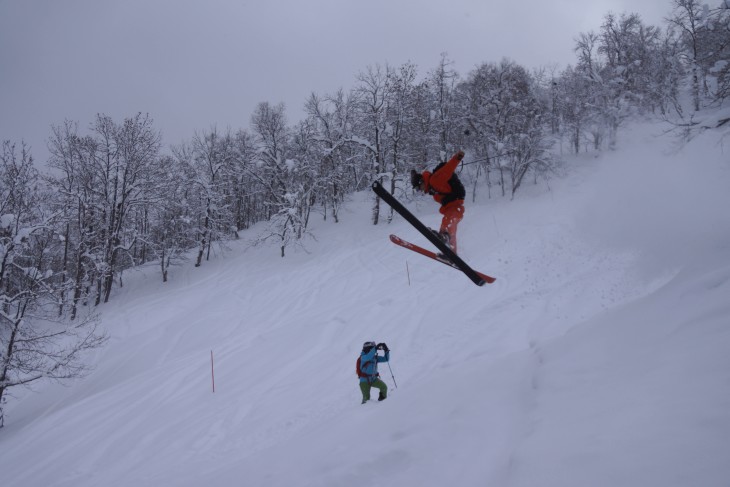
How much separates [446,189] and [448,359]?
4.71 meters

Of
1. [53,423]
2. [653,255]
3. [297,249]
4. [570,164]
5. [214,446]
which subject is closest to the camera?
[214,446]

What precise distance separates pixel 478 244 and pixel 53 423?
1921 cm

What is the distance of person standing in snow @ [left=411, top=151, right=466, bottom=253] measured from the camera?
7254mm

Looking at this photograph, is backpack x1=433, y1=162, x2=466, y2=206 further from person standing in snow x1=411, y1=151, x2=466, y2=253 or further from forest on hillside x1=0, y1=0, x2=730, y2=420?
forest on hillside x1=0, y1=0, x2=730, y2=420

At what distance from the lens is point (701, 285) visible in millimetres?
5066

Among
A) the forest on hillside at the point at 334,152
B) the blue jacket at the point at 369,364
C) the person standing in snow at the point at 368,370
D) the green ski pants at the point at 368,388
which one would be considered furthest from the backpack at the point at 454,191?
the forest on hillside at the point at 334,152

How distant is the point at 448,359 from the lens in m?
9.62

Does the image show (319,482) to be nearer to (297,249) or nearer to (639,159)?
(297,249)

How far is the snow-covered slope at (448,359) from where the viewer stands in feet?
10.2

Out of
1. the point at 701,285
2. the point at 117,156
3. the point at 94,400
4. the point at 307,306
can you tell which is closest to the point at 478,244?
the point at 307,306

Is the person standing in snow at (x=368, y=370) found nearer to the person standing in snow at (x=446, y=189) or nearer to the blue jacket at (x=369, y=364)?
the blue jacket at (x=369, y=364)

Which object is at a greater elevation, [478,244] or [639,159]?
[639,159]

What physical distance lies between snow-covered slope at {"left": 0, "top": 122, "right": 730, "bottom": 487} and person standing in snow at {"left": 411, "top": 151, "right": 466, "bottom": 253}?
2.81 m

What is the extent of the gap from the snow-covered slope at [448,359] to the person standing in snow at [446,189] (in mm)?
2809
